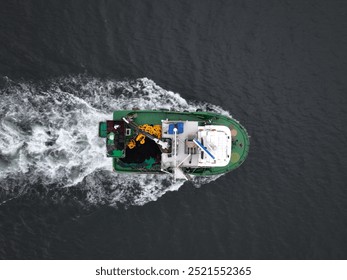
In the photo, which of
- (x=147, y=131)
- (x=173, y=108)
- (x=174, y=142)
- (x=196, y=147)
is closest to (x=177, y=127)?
(x=174, y=142)

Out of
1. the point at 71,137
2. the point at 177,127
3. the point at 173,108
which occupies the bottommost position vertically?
the point at 71,137

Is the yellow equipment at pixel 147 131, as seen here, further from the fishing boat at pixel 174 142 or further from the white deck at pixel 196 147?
the white deck at pixel 196 147

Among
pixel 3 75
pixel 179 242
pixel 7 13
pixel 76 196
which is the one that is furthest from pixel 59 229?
pixel 7 13

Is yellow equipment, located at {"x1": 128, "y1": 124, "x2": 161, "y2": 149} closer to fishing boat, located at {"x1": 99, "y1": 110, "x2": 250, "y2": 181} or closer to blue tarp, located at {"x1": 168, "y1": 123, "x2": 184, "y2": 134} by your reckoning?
fishing boat, located at {"x1": 99, "y1": 110, "x2": 250, "y2": 181}

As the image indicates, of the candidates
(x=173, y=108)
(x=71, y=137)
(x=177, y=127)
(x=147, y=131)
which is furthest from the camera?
(x=173, y=108)

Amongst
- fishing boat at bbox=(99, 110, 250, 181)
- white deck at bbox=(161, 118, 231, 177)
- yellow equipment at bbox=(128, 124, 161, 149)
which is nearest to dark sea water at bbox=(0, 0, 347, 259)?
fishing boat at bbox=(99, 110, 250, 181)

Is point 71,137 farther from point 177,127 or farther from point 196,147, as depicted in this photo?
point 196,147
